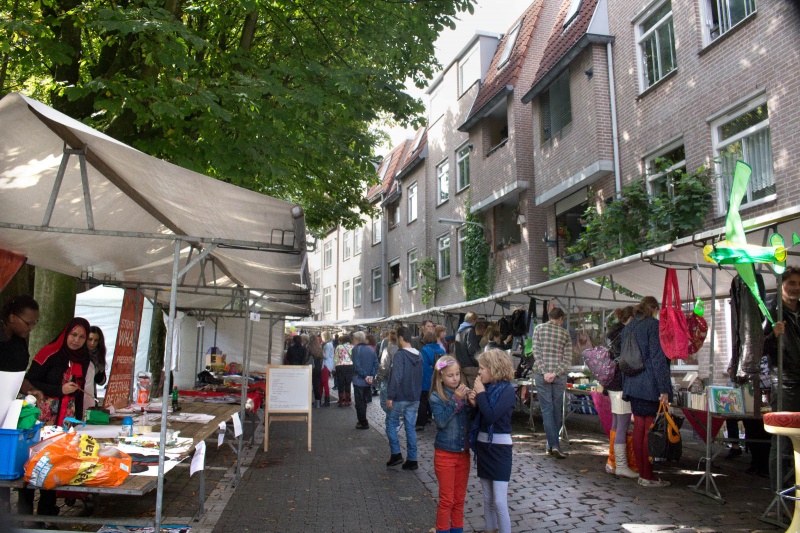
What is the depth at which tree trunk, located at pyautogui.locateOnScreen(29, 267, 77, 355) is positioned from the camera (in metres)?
9.02

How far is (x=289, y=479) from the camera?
7988 mm

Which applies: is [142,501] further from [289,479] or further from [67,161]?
[67,161]

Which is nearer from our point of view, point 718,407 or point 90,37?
point 718,407

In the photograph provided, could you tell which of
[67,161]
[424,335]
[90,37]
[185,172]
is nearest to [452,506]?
[185,172]

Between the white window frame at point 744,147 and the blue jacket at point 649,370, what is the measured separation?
18.1ft

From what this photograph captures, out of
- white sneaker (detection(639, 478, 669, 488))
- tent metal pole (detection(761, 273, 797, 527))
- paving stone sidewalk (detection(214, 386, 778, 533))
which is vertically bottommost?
paving stone sidewalk (detection(214, 386, 778, 533))

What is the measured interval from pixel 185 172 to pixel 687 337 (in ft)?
17.1

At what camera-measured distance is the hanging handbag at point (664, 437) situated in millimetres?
6875

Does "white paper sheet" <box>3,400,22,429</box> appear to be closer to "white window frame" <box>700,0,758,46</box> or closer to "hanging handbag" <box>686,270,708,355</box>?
"hanging handbag" <box>686,270,708,355</box>

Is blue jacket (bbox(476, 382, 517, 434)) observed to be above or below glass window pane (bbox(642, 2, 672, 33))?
below

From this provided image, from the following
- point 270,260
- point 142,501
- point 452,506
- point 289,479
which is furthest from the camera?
point 289,479

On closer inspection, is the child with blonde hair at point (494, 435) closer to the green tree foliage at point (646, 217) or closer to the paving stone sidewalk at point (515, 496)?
the paving stone sidewalk at point (515, 496)

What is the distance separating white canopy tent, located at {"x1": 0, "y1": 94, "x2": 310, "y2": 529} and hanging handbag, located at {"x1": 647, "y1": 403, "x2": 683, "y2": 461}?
419 centimetres

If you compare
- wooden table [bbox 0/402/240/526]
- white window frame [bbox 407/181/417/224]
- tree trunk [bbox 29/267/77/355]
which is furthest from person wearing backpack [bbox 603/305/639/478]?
white window frame [bbox 407/181/417/224]
